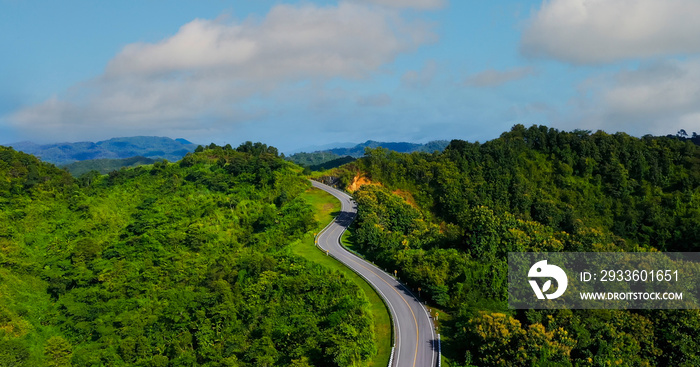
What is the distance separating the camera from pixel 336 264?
4903 cm

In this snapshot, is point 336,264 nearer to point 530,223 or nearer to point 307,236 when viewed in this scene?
point 307,236

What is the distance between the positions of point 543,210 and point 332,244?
45571 mm

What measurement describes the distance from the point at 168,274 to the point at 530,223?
4582 centimetres

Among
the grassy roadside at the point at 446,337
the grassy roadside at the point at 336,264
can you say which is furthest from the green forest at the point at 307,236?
the grassy roadside at the point at 336,264

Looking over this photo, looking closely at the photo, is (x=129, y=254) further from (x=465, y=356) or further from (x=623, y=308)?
(x=623, y=308)

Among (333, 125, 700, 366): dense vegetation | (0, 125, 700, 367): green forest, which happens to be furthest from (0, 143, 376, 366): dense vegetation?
(333, 125, 700, 366): dense vegetation

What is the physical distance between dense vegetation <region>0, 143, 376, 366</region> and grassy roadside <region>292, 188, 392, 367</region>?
157 cm

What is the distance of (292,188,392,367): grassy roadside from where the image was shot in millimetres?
34125

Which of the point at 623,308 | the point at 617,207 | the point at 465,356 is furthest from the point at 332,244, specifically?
the point at 617,207

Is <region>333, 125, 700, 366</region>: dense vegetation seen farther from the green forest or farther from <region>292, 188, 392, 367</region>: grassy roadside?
<region>292, 188, 392, 367</region>: grassy roadside

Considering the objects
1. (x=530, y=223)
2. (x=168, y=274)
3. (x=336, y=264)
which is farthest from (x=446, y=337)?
(x=168, y=274)

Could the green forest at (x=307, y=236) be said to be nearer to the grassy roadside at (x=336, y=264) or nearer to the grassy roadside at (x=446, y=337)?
the grassy roadside at (x=446, y=337)

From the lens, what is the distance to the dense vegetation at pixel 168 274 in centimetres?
3672

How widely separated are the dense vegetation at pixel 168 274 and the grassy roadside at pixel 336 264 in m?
1.57
